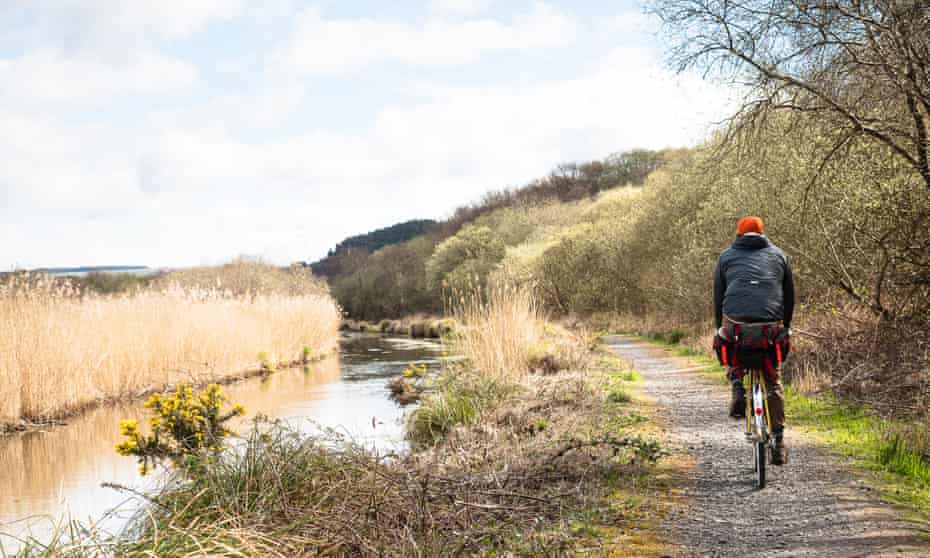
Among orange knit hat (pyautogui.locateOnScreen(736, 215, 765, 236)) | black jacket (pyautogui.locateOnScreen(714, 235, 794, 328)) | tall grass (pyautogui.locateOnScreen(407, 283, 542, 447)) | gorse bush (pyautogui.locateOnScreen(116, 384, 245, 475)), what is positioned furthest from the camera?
tall grass (pyautogui.locateOnScreen(407, 283, 542, 447))

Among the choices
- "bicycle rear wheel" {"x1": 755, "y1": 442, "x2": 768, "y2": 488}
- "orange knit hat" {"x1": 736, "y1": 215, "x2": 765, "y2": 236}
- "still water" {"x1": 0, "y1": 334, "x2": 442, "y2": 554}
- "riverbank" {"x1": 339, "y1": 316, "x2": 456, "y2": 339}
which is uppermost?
"orange knit hat" {"x1": 736, "y1": 215, "x2": 765, "y2": 236}

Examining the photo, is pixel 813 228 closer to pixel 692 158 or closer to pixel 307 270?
pixel 692 158

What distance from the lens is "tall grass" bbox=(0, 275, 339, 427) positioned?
14.1 meters

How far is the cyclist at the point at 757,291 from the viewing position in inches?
245

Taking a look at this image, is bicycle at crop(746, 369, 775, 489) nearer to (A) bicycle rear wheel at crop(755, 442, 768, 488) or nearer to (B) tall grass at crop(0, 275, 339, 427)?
(A) bicycle rear wheel at crop(755, 442, 768, 488)

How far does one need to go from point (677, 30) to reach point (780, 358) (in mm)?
7055

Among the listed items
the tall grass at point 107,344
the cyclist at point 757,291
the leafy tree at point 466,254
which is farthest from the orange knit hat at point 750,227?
the leafy tree at point 466,254

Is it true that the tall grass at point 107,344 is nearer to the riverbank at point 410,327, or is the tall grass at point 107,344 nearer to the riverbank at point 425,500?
the riverbank at point 425,500

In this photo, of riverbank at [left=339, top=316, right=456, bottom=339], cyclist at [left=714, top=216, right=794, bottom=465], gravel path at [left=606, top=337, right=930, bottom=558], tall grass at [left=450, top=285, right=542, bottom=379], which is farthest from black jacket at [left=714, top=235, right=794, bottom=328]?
riverbank at [left=339, top=316, right=456, bottom=339]

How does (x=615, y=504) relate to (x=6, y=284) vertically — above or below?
below

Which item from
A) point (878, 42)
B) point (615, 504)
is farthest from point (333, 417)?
point (878, 42)

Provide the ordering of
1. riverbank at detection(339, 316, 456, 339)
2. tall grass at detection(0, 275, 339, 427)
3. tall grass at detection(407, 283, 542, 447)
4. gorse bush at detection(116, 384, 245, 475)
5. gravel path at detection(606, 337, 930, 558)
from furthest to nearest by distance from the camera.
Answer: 1. riverbank at detection(339, 316, 456, 339)
2. tall grass at detection(0, 275, 339, 427)
3. tall grass at detection(407, 283, 542, 447)
4. gorse bush at detection(116, 384, 245, 475)
5. gravel path at detection(606, 337, 930, 558)

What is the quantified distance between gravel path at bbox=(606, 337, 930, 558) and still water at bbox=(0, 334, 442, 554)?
3066 millimetres

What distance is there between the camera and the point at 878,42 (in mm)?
9211
